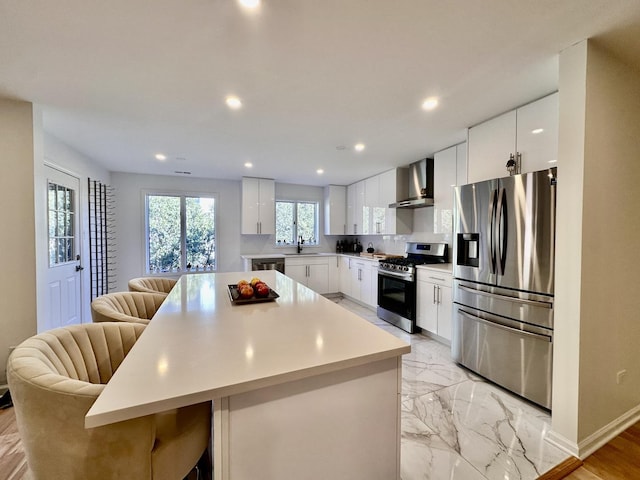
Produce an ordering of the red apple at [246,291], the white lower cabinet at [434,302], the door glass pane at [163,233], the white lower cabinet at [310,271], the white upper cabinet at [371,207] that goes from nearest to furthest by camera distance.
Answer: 1. the red apple at [246,291]
2. the white lower cabinet at [434,302]
3. the white upper cabinet at [371,207]
4. the door glass pane at [163,233]
5. the white lower cabinet at [310,271]

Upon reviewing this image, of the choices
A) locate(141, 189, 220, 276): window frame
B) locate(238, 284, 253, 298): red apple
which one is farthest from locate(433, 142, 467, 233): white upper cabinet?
locate(141, 189, 220, 276): window frame

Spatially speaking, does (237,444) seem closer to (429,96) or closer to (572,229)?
(572,229)

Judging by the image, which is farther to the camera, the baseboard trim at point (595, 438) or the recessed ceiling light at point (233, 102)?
the recessed ceiling light at point (233, 102)

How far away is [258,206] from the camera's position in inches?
207

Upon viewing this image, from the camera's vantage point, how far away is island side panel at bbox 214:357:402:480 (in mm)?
903

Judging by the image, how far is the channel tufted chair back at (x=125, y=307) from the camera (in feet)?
5.39

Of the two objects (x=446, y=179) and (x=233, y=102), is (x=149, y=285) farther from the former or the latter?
(x=446, y=179)

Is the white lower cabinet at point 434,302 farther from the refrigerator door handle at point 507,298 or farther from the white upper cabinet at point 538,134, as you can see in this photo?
the white upper cabinet at point 538,134

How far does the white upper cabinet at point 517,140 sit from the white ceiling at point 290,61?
0.11 m

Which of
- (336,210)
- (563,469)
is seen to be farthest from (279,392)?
(336,210)

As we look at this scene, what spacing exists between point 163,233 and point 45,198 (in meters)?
2.52

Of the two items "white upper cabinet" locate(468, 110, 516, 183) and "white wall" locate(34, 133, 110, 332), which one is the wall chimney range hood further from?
"white wall" locate(34, 133, 110, 332)

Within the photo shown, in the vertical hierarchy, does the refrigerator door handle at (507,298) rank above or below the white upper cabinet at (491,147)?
below

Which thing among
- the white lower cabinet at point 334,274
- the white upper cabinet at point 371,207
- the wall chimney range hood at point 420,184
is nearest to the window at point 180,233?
the white lower cabinet at point 334,274
